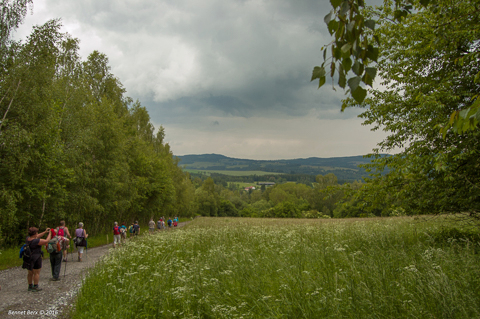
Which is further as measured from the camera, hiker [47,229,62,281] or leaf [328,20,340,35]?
hiker [47,229,62,281]

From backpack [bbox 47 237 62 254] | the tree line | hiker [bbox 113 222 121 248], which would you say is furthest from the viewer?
hiker [bbox 113 222 121 248]

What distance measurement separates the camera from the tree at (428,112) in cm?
706

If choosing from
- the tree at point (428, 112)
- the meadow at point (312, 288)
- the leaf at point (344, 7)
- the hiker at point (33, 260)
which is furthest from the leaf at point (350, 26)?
the hiker at point (33, 260)

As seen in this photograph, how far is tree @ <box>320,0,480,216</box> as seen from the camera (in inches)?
278

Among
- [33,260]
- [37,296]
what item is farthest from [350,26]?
[33,260]

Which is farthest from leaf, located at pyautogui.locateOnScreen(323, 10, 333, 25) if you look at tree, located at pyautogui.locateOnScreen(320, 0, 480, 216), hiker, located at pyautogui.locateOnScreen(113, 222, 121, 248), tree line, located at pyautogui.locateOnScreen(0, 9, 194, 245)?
hiker, located at pyautogui.locateOnScreen(113, 222, 121, 248)

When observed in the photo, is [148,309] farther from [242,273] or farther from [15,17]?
[15,17]

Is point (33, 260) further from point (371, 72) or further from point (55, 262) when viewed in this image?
point (371, 72)

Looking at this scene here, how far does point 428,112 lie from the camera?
7.63 meters

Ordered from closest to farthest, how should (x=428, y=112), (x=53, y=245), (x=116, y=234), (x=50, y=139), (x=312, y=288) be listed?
(x=312, y=288) → (x=428, y=112) → (x=53, y=245) → (x=50, y=139) → (x=116, y=234)

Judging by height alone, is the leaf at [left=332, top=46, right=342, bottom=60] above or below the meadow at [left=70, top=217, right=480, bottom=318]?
above

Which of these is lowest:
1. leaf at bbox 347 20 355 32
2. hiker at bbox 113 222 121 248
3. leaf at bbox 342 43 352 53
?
hiker at bbox 113 222 121 248

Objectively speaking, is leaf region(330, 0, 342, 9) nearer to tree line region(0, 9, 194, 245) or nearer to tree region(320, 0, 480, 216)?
tree region(320, 0, 480, 216)

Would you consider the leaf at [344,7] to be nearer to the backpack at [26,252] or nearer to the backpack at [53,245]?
the backpack at [26,252]
